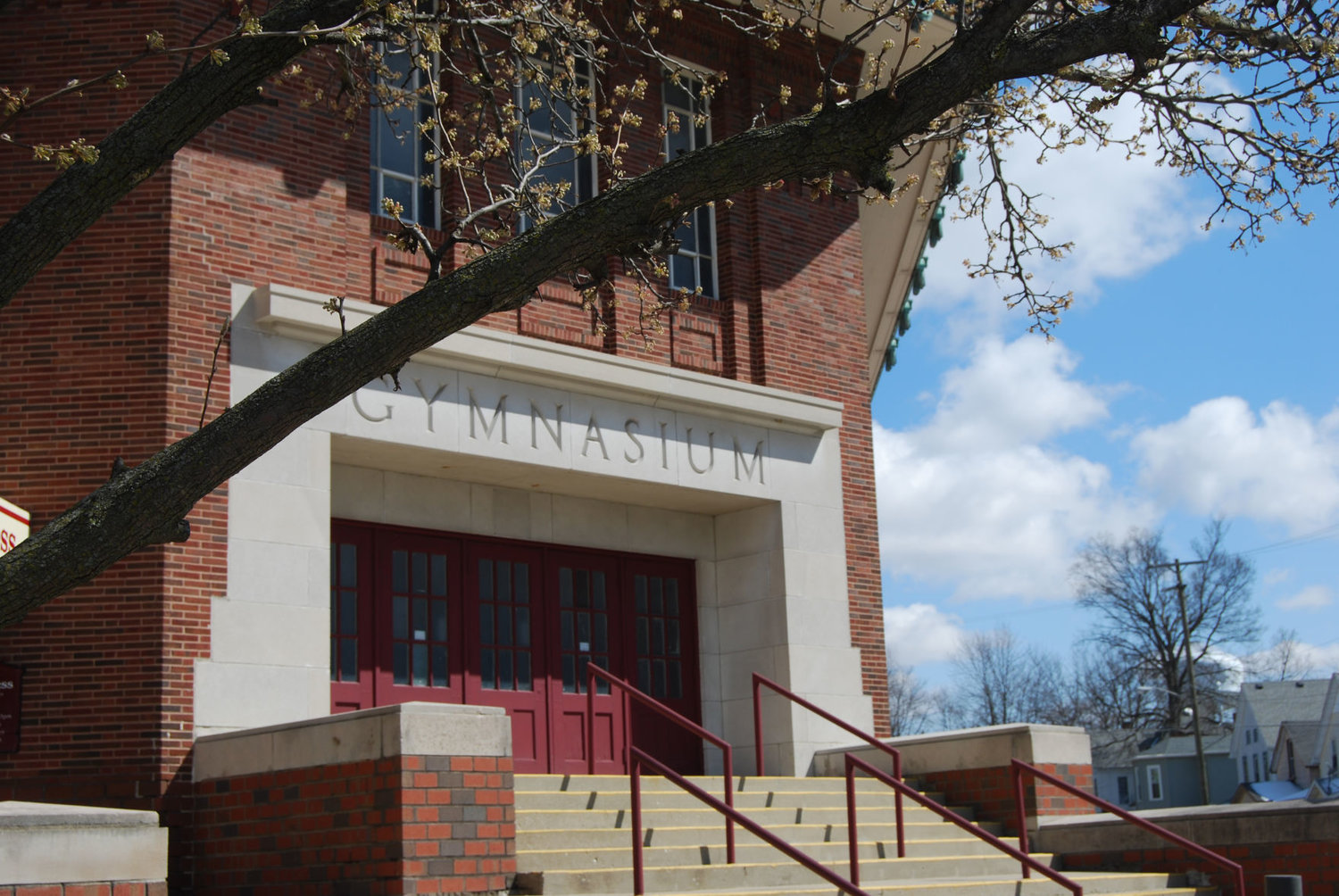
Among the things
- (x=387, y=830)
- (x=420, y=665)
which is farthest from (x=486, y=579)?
(x=387, y=830)

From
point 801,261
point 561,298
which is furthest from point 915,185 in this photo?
point 561,298

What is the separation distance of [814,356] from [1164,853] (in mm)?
6375

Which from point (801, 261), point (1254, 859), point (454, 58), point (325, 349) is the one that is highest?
point (454, 58)

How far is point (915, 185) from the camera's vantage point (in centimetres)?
2058

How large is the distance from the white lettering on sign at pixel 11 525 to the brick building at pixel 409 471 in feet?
1.39

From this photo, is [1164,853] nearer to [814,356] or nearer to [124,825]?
[814,356]

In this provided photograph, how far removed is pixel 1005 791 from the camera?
1380 centimetres

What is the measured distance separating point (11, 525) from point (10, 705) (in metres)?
1.38

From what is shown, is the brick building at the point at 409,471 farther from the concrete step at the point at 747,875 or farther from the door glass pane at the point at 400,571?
the concrete step at the point at 747,875

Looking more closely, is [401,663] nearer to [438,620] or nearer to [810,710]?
[438,620]

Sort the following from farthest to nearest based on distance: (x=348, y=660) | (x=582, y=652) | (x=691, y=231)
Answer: (x=691, y=231)
(x=582, y=652)
(x=348, y=660)

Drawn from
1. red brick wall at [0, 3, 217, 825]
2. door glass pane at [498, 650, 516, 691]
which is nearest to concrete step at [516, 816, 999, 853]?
red brick wall at [0, 3, 217, 825]

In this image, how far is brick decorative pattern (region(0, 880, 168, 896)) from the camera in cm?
820

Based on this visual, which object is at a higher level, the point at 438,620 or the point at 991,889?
the point at 438,620
